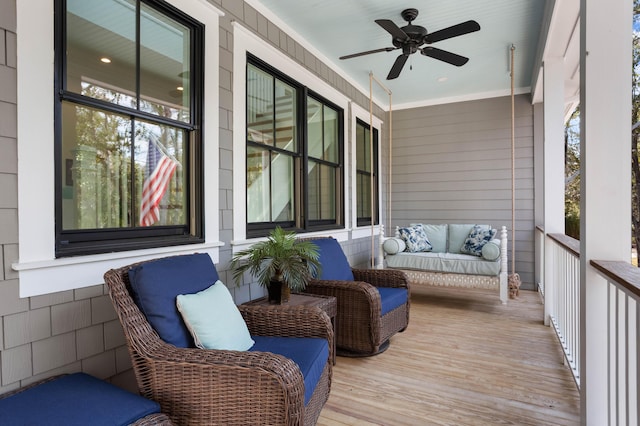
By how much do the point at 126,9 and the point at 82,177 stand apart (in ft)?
3.47

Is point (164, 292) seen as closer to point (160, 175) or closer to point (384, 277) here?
point (160, 175)

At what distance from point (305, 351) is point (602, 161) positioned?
1.70 meters

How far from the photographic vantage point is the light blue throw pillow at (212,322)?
5.55 feet

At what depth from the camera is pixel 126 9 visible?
7.11 ft

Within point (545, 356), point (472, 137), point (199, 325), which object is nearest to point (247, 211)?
point (199, 325)

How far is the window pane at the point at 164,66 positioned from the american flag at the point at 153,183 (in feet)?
0.88

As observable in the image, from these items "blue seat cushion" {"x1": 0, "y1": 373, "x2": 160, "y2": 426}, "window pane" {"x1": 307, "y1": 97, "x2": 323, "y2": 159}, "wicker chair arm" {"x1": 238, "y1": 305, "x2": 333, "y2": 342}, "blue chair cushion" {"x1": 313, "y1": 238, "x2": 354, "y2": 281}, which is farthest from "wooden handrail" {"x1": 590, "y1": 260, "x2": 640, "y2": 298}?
"window pane" {"x1": 307, "y1": 97, "x2": 323, "y2": 159}

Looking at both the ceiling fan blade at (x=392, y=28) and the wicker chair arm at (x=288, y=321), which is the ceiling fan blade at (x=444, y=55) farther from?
the wicker chair arm at (x=288, y=321)

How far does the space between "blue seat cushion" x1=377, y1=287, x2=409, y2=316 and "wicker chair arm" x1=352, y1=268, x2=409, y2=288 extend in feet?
0.23

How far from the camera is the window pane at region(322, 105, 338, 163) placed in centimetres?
455

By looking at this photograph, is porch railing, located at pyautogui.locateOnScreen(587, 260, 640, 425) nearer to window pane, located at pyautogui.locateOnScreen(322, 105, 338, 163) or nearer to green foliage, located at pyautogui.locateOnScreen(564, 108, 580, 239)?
window pane, located at pyautogui.locateOnScreen(322, 105, 338, 163)

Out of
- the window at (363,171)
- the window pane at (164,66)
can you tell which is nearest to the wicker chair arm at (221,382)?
the window pane at (164,66)

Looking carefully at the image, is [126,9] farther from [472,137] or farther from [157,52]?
[472,137]

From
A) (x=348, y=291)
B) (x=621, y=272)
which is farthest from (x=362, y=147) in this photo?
(x=621, y=272)
